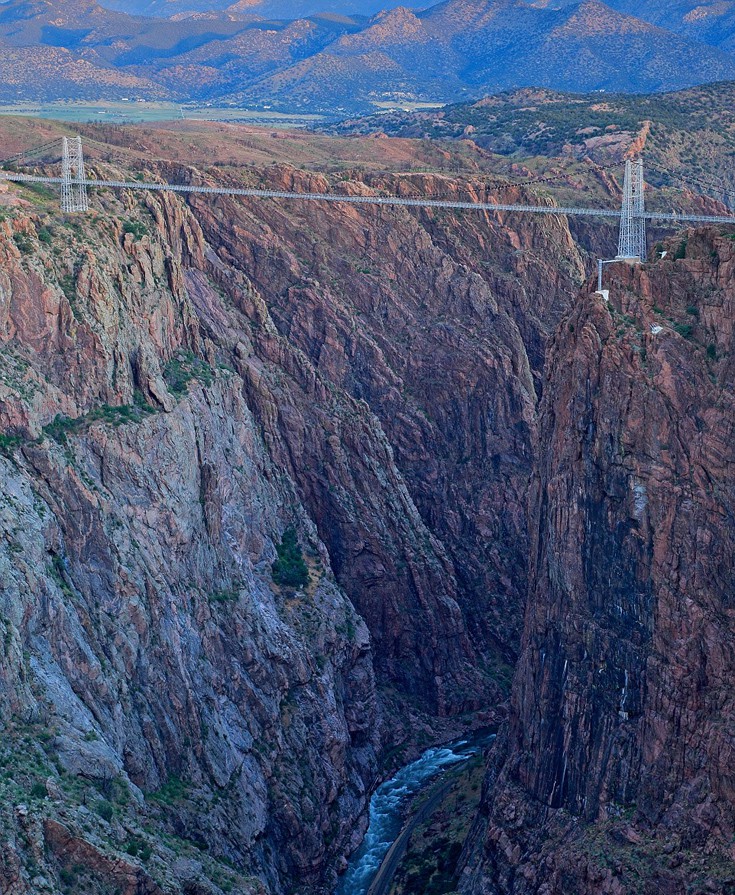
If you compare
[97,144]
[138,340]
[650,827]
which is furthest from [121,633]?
[97,144]

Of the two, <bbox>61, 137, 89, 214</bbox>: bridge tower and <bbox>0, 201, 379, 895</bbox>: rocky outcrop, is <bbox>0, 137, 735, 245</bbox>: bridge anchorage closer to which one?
<bbox>61, 137, 89, 214</bbox>: bridge tower

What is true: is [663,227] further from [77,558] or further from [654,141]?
[77,558]

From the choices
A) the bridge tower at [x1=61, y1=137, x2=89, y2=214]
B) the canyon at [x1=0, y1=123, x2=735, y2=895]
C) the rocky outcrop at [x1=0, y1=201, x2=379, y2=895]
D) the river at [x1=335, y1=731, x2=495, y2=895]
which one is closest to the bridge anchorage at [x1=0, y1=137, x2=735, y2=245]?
the bridge tower at [x1=61, y1=137, x2=89, y2=214]

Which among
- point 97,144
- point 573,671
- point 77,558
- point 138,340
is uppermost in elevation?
point 97,144

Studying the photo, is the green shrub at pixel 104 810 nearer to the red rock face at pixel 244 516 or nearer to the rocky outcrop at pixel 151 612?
the rocky outcrop at pixel 151 612

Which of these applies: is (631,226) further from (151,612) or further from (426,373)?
(426,373)
